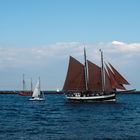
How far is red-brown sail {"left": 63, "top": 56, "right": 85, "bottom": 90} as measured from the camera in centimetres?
11325

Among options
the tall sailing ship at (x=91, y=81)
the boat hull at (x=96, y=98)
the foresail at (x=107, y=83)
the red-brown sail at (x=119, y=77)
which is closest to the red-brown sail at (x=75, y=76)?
the tall sailing ship at (x=91, y=81)

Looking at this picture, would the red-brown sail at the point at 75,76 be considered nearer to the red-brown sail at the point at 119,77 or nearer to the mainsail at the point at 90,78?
the mainsail at the point at 90,78

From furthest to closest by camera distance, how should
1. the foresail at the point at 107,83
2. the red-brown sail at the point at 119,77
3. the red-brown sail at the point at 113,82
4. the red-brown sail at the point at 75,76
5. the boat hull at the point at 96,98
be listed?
the boat hull at the point at 96,98, the foresail at the point at 107,83, the red-brown sail at the point at 75,76, the red-brown sail at the point at 113,82, the red-brown sail at the point at 119,77

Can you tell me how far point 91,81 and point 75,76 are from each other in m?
5.86

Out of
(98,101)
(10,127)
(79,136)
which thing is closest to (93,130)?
(79,136)

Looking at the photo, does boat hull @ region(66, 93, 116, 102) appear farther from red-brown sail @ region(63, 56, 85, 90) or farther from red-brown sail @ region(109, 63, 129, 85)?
red-brown sail @ region(109, 63, 129, 85)

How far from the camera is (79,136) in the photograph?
4534 cm

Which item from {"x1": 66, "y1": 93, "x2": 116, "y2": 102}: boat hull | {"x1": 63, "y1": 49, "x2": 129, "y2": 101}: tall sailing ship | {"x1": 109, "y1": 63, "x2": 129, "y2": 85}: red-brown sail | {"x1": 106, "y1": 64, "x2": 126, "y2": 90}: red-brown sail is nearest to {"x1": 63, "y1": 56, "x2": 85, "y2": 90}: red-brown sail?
{"x1": 63, "y1": 49, "x2": 129, "y2": 101}: tall sailing ship

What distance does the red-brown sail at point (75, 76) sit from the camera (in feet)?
372

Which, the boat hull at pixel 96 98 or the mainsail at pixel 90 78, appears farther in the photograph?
the boat hull at pixel 96 98

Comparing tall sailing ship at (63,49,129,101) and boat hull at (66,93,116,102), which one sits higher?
tall sailing ship at (63,49,129,101)

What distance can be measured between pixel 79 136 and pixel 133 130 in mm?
8727

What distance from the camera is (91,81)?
119 meters

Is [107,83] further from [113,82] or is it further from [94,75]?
[94,75]
